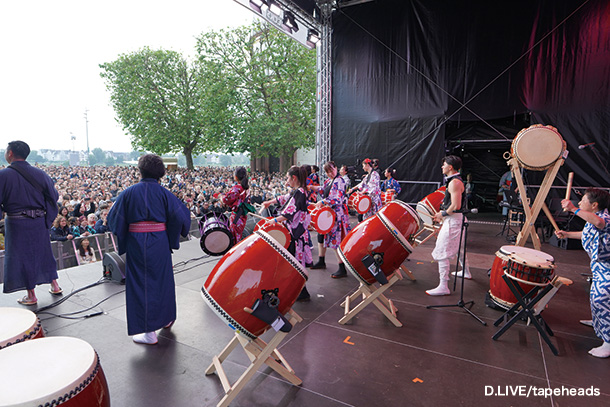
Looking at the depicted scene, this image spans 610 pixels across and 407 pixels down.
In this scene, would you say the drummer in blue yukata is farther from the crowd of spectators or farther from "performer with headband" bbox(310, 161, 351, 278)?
"performer with headband" bbox(310, 161, 351, 278)

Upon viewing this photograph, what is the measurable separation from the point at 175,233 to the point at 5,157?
6.38ft

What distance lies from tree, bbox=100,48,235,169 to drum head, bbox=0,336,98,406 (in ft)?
42.1

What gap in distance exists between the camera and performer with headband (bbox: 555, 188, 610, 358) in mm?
2543

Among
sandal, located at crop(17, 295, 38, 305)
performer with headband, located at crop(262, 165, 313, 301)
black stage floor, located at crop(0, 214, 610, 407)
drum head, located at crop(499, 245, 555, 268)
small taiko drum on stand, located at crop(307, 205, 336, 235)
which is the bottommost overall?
black stage floor, located at crop(0, 214, 610, 407)

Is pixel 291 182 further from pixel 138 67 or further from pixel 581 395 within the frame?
pixel 138 67

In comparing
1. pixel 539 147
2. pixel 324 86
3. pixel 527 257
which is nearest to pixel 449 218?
pixel 527 257

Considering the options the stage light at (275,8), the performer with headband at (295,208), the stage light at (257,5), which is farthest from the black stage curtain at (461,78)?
the performer with headband at (295,208)

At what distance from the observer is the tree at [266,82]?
14398 millimetres

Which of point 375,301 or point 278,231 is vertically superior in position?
point 278,231

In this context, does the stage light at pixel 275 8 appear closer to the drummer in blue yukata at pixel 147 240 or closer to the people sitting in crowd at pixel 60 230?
the people sitting in crowd at pixel 60 230

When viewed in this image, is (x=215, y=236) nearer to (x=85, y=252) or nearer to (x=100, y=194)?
(x=85, y=252)

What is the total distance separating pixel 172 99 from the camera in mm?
14438

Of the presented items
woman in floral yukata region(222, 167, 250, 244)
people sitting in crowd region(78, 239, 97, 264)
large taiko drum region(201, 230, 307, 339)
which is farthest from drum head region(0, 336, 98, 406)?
people sitting in crowd region(78, 239, 97, 264)

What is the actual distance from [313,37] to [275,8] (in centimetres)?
170
